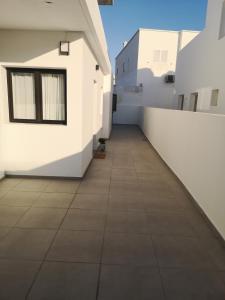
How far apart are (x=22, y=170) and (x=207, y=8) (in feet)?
30.1

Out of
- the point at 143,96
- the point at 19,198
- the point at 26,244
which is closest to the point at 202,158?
the point at 26,244

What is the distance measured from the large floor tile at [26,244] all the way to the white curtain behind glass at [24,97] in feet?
8.08

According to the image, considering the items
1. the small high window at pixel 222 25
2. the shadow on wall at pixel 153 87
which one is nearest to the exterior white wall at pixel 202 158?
the small high window at pixel 222 25

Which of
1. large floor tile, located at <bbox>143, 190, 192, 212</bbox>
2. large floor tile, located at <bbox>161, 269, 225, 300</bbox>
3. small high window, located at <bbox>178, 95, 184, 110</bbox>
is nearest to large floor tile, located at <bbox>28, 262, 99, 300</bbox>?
large floor tile, located at <bbox>161, 269, 225, 300</bbox>

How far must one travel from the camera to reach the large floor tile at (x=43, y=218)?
2.87m

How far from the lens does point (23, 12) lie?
3.15 m

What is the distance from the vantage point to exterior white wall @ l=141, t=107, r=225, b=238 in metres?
2.78

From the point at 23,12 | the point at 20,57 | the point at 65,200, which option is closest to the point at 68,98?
the point at 20,57

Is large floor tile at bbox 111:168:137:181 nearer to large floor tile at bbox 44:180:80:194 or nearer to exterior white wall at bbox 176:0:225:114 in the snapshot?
large floor tile at bbox 44:180:80:194

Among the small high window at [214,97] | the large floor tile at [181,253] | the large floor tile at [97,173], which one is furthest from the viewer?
the small high window at [214,97]

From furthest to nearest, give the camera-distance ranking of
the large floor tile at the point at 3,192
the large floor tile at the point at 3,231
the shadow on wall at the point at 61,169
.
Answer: the shadow on wall at the point at 61,169, the large floor tile at the point at 3,192, the large floor tile at the point at 3,231

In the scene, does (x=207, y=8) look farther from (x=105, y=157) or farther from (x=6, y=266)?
(x=6, y=266)

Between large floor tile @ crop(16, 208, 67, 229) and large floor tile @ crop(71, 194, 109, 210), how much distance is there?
0.30 m

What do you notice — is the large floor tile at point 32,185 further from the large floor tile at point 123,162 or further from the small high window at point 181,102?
the small high window at point 181,102
